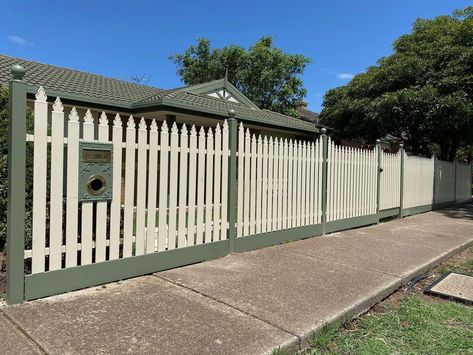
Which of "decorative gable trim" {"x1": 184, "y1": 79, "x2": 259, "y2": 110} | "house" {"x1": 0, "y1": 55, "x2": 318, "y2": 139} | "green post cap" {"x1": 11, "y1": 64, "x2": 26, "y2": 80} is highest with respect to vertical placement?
"decorative gable trim" {"x1": 184, "y1": 79, "x2": 259, "y2": 110}

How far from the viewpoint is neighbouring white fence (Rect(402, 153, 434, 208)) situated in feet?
35.2

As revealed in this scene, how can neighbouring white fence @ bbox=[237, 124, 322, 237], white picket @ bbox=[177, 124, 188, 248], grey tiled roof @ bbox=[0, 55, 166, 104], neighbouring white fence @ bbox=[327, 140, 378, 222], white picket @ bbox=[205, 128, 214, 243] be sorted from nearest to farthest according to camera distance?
white picket @ bbox=[177, 124, 188, 248]
white picket @ bbox=[205, 128, 214, 243]
neighbouring white fence @ bbox=[237, 124, 322, 237]
neighbouring white fence @ bbox=[327, 140, 378, 222]
grey tiled roof @ bbox=[0, 55, 166, 104]

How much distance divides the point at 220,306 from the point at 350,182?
5.27 m

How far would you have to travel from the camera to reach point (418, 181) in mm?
11445

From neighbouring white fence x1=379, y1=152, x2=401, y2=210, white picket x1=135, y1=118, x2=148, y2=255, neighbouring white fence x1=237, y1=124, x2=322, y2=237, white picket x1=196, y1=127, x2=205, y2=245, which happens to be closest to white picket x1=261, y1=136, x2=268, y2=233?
neighbouring white fence x1=237, y1=124, x2=322, y2=237

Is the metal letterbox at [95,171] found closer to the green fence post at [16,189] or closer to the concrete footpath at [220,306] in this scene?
the green fence post at [16,189]

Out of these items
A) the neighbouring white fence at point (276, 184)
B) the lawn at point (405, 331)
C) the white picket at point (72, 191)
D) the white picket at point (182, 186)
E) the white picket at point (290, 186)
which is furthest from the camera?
the white picket at point (290, 186)

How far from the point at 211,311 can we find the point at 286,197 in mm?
3311

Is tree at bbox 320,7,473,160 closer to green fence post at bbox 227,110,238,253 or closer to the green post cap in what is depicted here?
green fence post at bbox 227,110,238,253

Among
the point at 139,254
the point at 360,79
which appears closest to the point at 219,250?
the point at 139,254

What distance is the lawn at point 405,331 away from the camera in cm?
315

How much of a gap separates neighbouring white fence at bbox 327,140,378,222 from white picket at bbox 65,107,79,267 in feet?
16.2

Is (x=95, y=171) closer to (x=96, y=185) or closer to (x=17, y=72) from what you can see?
(x=96, y=185)

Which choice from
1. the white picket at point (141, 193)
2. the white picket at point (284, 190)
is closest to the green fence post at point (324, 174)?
the white picket at point (284, 190)
